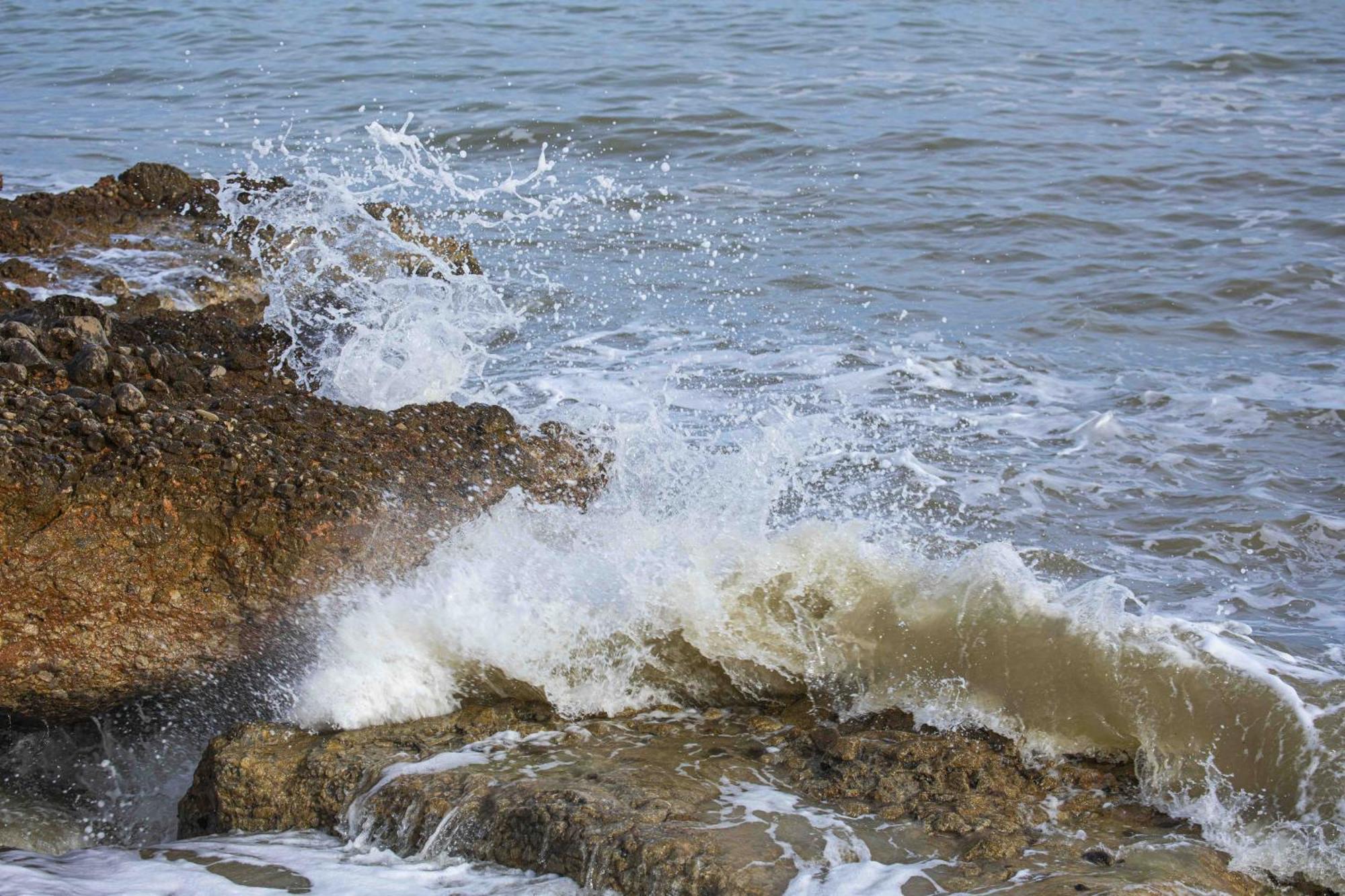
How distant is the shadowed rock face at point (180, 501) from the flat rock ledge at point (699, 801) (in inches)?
14.1

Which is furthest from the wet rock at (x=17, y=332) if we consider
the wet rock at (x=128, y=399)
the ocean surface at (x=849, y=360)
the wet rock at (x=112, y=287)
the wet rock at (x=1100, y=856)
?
the wet rock at (x=1100, y=856)

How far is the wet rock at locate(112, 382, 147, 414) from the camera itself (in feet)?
12.2

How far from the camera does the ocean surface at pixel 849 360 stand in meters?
3.58

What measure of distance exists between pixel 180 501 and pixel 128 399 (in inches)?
14.8

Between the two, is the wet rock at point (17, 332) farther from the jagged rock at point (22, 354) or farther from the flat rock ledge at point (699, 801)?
the flat rock ledge at point (699, 801)

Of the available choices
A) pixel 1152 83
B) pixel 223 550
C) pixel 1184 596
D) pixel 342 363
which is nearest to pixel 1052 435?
pixel 1184 596

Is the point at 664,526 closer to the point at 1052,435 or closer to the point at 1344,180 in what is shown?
the point at 1052,435

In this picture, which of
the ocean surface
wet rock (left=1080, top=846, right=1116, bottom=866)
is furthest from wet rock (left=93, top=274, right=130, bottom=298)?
wet rock (left=1080, top=846, right=1116, bottom=866)

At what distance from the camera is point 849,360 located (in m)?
6.96

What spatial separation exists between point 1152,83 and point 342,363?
35.7ft

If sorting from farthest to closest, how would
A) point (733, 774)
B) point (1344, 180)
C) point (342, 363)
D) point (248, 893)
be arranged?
point (1344, 180) → point (342, 363) → point (733, 774) → point (248, 893)

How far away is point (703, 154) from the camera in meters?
11.2

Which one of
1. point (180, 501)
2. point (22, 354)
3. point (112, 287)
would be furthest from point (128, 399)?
point (112, 287)

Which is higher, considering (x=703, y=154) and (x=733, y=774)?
(x=703, y=154)
